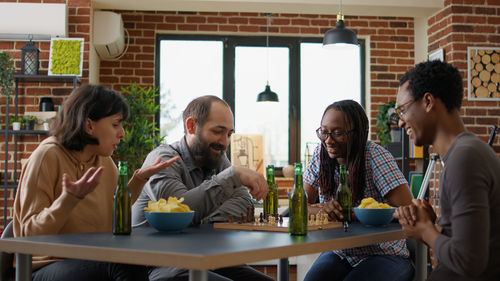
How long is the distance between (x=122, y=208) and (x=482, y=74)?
4284 mm

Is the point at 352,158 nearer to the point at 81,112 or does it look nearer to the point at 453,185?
the point at 453,185

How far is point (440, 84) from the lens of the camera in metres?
1.66

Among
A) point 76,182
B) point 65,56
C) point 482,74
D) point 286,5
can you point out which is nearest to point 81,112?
point 76,182

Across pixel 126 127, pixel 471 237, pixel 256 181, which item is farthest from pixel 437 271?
pixel 126 127

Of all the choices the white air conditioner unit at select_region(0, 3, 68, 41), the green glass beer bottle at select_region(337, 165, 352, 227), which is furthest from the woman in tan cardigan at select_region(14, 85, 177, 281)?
the white air conditioner unit at select_region(0, 3, 68, 41)

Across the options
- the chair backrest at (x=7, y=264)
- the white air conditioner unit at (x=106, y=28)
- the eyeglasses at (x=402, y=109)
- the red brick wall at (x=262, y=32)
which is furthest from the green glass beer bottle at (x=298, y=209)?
the red brick wall at (x=262, y=32)

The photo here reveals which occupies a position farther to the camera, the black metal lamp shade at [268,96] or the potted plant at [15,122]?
the black metal lamp shade at [268,96]

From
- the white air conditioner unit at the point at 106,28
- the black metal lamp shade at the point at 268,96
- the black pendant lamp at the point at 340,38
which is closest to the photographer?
the black pendant lamp at the point at 340,38

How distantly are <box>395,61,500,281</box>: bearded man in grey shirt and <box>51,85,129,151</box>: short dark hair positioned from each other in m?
1.03

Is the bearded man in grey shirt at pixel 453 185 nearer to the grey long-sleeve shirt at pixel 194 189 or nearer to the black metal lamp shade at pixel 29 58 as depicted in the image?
the grey long-sleeve shirt at pixel 194 189

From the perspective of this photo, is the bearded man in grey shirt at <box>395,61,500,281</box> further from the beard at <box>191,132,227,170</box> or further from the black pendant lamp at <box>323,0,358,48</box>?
the black pendant lamp at <box>323,0,358,48</box>

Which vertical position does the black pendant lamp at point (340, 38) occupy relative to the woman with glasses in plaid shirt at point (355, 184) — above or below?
above

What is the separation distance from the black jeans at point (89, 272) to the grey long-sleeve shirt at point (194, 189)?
13.1 inches

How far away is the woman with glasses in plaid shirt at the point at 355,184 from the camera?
2158 mm
